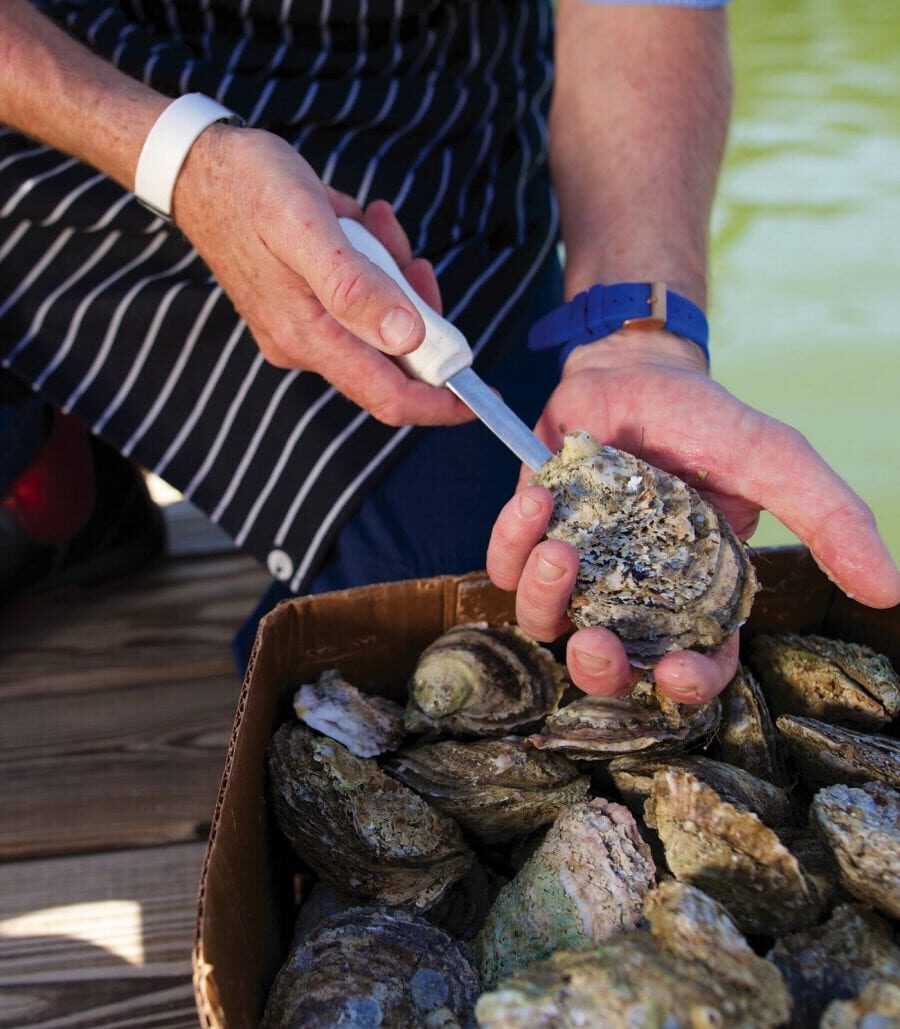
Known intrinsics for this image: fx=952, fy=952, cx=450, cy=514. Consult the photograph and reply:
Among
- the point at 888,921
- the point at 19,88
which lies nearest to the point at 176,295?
the point at 19,88

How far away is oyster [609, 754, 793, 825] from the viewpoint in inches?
33.5

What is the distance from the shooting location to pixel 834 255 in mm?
3107

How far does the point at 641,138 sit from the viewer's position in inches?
60.0

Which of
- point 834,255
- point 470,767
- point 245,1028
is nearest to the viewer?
point 245,1028

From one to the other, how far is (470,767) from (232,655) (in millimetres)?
805

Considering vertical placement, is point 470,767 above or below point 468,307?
below

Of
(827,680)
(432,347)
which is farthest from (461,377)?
(827,680)

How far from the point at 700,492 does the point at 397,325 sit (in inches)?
14.8

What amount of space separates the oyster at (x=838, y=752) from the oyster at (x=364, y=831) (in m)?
0.34

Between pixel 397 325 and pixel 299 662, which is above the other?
pixel 397 325

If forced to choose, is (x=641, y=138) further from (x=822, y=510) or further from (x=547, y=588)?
(x=547, y=588)

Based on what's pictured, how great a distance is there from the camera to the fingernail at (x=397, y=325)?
3.20 feet

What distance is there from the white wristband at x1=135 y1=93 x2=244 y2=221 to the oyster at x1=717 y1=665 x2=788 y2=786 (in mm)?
895

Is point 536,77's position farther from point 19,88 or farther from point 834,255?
point 834,255
